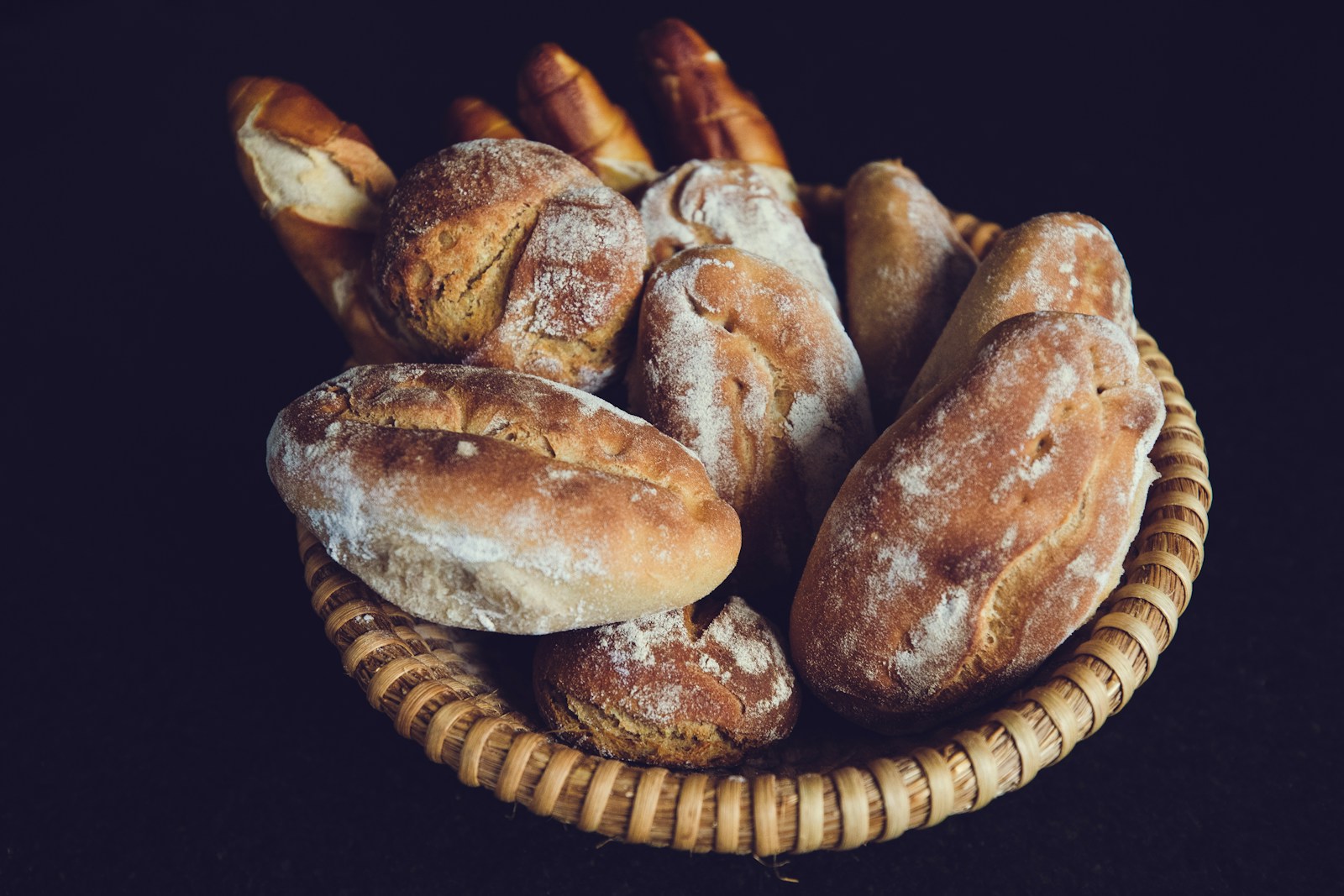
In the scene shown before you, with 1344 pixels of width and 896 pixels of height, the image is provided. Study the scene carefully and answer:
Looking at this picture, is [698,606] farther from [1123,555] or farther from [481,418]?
[1123,555]

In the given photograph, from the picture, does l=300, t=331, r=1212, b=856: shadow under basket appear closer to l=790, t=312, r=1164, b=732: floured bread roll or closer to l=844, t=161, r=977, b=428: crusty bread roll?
l=790, t=312, r=1164, b=732: floured bread roll

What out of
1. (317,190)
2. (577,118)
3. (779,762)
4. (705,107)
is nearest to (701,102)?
(705,107)

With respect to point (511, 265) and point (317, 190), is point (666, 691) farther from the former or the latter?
point (317, 190)

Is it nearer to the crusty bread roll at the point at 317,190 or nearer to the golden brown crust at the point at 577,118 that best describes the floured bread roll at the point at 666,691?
the crusty bread roll at the point at 317,190

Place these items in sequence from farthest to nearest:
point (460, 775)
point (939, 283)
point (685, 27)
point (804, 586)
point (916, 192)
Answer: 1. point (685, 27)
2. point (916, 192)
3. point (939, 283)
4. point (804, 586)
5. point (460, 775)

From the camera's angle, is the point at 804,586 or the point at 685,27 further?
the point at 685,27

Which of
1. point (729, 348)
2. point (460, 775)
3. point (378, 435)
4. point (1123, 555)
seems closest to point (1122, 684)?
point (1123, 555)
